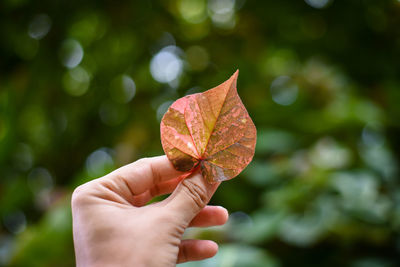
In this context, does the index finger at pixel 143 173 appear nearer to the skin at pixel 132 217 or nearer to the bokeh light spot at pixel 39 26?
the skin at pixel 132 217

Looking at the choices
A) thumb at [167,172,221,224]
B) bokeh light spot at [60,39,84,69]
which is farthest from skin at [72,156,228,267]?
bokeh light spot at [60,39,84,69]

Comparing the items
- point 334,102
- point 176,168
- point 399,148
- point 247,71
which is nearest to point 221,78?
point 247,71

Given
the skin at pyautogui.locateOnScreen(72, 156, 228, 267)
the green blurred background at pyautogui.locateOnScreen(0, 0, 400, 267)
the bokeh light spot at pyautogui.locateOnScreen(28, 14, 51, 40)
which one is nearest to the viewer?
the skin at pyautogui.locateOnScreen(72, 156, 228, 267)

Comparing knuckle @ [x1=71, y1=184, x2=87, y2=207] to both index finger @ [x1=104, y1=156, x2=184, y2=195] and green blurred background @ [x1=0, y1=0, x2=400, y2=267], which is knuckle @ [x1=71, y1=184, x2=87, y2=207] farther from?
green blurred background @ [x1=0, y1=0, x2=400, y2=267]

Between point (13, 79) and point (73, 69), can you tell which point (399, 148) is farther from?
point (13, 79)

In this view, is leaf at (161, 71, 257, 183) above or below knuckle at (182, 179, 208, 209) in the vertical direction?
above

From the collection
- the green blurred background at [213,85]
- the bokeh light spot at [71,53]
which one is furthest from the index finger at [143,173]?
the bokeh light spot at [71,53]

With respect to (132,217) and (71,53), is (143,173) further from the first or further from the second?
(71,53)
